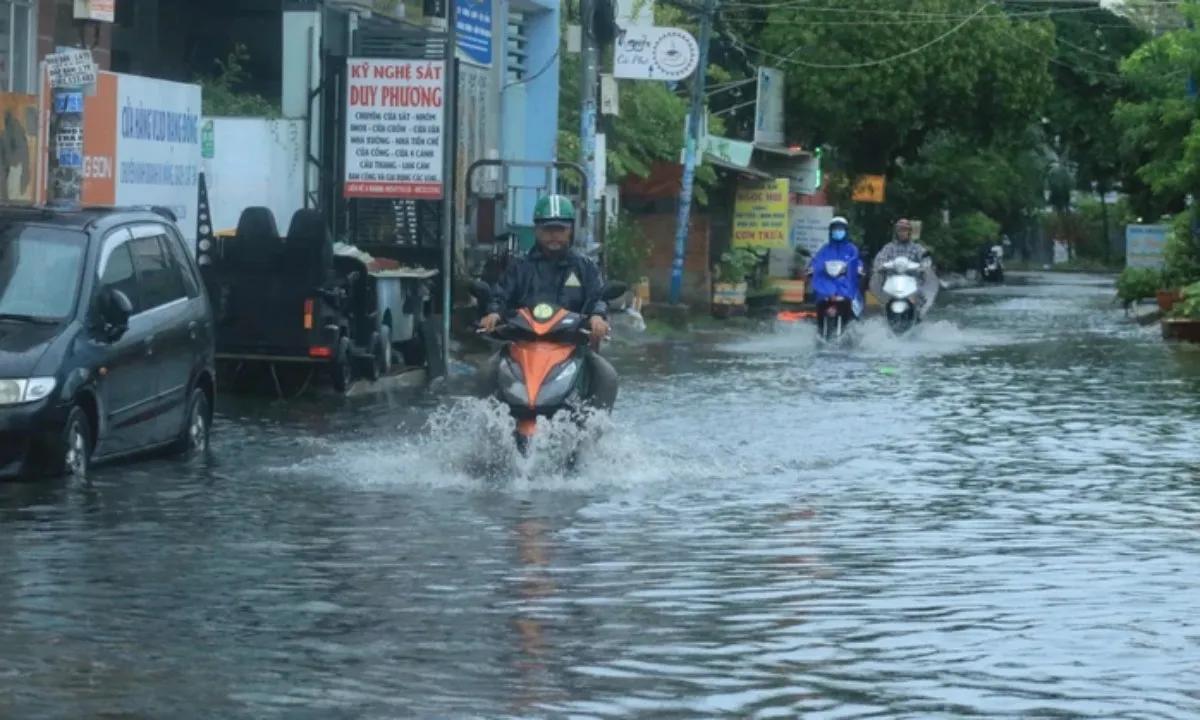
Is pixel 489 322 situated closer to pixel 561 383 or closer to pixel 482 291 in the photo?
pixel 482 291

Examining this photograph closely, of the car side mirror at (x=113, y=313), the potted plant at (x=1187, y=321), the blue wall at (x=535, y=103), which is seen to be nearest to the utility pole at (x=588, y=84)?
the blue wall at (x=535, y=103)

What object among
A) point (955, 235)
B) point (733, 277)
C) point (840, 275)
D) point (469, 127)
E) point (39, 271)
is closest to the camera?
point (39, 271)

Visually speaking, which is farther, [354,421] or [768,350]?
[768,350]

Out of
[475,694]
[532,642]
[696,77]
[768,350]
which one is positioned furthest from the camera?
[696,77]

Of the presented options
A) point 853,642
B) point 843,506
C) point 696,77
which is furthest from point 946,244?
point 853,642

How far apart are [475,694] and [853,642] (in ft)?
5.53

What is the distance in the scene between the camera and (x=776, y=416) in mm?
19812

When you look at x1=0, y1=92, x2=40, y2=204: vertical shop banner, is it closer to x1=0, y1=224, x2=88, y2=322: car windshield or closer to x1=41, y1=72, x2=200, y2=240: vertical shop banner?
x1=41, y1=72, x2=200, y2=240: vertical shop banner

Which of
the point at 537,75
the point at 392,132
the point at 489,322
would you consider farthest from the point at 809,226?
the point at 489,322

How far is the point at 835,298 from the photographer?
31828 millimetres

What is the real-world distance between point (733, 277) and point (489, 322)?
107ft

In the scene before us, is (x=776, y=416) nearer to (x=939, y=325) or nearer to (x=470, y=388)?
(x=470, y=388)

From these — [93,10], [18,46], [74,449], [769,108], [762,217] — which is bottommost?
[74,449]

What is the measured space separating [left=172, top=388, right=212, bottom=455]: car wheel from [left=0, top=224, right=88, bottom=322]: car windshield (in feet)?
5.33
